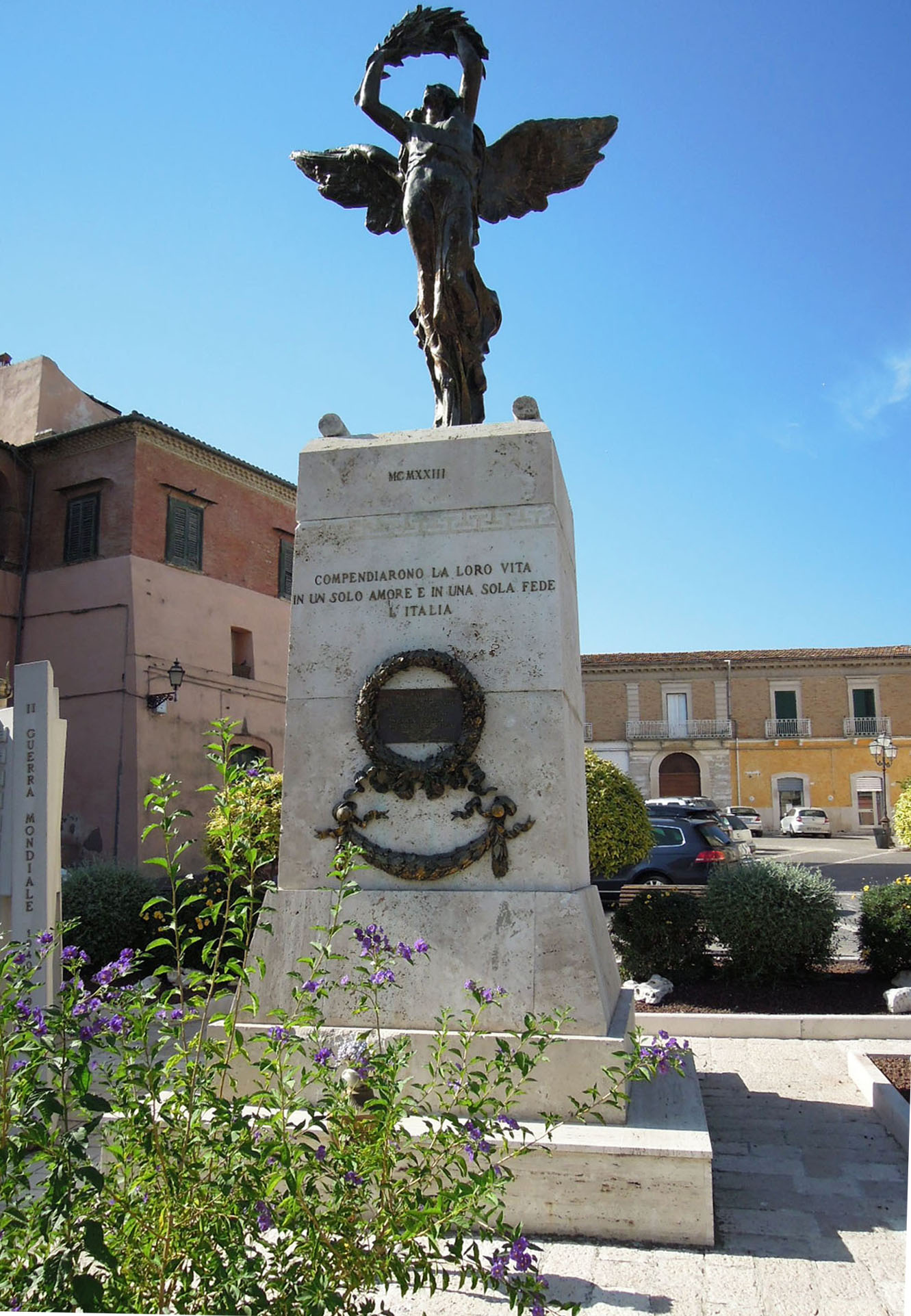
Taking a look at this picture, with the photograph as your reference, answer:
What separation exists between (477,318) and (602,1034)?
3.99 meters

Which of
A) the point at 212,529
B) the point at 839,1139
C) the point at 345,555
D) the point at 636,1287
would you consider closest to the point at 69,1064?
the point at 636,1287

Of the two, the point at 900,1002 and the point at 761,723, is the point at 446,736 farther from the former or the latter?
the point at 761,723

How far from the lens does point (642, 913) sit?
340 inches

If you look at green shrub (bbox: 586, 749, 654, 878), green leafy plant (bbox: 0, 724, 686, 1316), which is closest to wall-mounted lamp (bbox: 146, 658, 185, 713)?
green shrub (bbox: 586, 749, 654, 878)

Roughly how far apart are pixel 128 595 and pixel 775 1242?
17.6 metres

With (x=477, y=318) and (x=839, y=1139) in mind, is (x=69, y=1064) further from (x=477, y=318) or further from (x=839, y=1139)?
(x=477, y=318)

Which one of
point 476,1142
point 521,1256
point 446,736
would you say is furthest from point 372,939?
point 446,736

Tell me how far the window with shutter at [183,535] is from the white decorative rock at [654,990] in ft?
49.4

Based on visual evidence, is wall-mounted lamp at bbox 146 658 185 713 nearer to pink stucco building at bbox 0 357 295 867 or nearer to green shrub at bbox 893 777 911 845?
pink stucco building at bbox 0 357 295 867

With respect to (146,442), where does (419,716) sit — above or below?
below

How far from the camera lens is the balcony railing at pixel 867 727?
44438 millimetres

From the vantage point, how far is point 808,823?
41594 millimetres

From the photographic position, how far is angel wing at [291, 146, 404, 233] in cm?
627

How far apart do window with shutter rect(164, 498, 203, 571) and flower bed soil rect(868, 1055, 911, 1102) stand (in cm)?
1723
